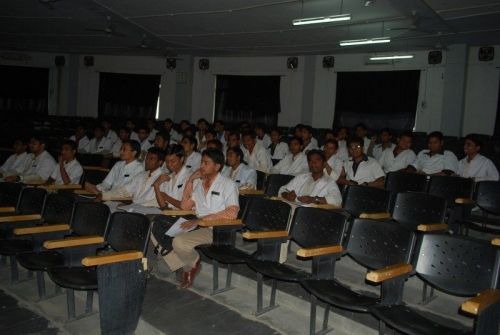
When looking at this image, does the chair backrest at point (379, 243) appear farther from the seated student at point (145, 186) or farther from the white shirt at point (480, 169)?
the white shirt at point (480, 169)

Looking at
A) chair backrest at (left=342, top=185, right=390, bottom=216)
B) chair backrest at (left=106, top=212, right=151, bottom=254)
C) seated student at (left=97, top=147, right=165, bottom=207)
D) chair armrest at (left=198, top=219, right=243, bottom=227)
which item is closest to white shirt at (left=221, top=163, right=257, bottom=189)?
seated student at (left=97, top=147, right=165, bottom=207)

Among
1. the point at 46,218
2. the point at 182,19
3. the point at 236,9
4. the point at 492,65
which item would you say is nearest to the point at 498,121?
the point at 492,65

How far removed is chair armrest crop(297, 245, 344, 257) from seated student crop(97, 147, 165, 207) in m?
2.17

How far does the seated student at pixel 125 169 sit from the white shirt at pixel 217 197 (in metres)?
1.27

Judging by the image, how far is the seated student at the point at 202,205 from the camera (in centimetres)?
355

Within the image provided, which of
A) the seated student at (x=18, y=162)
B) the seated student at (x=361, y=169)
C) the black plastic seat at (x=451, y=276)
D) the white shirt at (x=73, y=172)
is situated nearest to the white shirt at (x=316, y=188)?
the seated student at (x=361, y=169)

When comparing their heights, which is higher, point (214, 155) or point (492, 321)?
point (214, 155)

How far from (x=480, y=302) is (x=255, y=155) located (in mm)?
5099

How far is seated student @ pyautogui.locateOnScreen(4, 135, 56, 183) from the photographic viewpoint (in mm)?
5645

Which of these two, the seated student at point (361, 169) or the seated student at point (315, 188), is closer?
the seated student at point (315, 188)

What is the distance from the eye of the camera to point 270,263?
3203 millimetres

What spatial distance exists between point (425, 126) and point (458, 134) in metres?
0.76

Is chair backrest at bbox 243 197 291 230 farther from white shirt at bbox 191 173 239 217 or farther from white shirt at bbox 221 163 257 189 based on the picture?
white shirt at bbox 221 163 257 189

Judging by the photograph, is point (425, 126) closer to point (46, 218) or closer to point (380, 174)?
point (380, 174)
